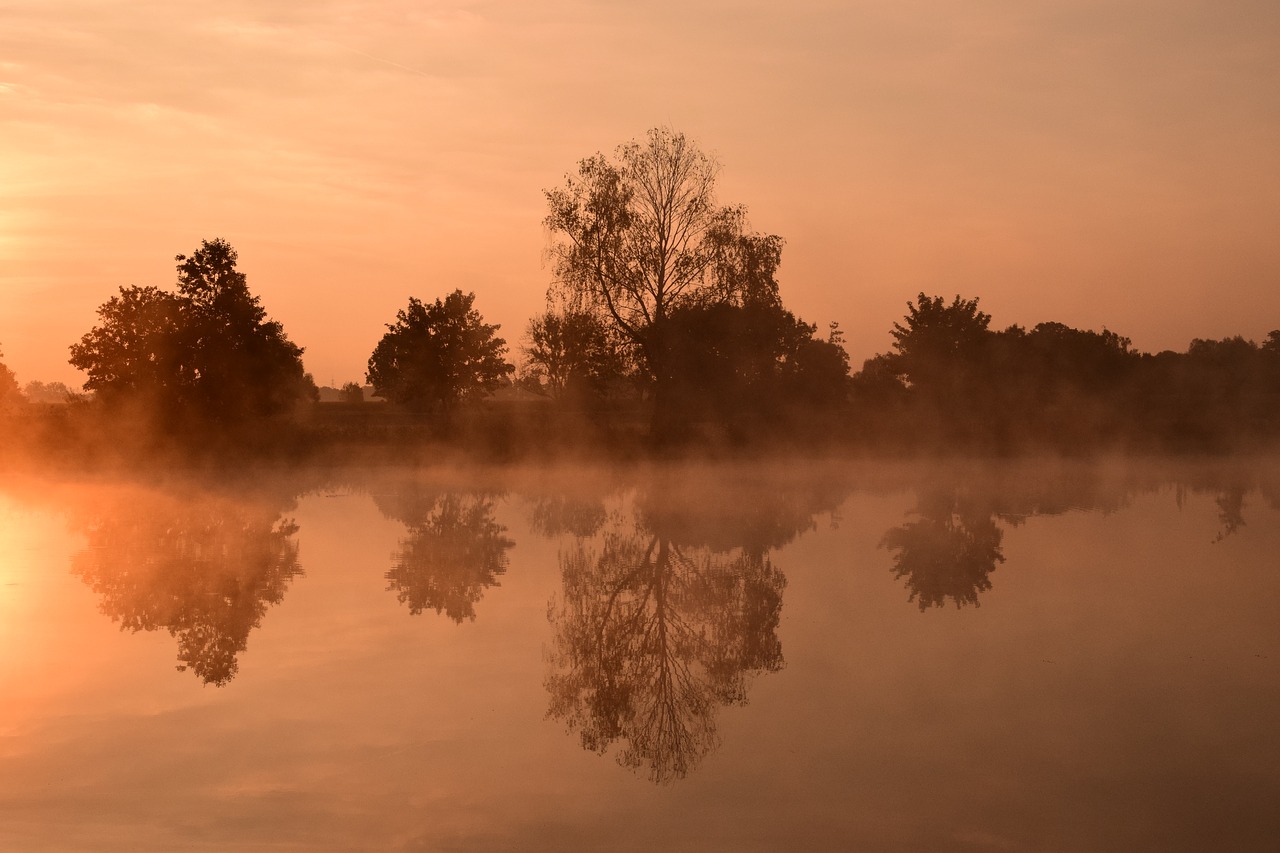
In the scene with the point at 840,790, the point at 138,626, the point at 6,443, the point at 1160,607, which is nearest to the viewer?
the point at 840,790

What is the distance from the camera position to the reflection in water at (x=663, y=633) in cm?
960

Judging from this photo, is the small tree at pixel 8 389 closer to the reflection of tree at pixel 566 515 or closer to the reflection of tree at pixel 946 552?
the reflection of tree at pixel 566 515

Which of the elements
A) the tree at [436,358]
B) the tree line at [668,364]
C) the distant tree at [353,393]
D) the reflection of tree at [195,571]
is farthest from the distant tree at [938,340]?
the distant tree at [353,393]

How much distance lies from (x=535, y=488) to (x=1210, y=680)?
24320mm

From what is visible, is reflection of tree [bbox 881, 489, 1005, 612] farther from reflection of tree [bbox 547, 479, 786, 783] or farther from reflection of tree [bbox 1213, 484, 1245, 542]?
reflection of tree [bbox 1213, 484, 1245, 542]

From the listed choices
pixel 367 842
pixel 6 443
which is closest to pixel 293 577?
pixel 367 842

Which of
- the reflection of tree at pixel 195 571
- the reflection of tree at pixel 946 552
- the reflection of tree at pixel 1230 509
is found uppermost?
the reflection of tree at pixel 1230 509

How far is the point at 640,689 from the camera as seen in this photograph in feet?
36.0

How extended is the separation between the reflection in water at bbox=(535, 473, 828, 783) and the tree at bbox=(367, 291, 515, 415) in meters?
48.8

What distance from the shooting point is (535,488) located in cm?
3356

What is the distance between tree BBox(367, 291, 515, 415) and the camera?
73000 millimetres

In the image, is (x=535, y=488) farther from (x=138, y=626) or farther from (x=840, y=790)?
(x=840, y=790)

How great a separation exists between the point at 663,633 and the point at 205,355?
39.1 meters

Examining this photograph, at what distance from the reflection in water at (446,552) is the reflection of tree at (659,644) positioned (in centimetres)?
124
